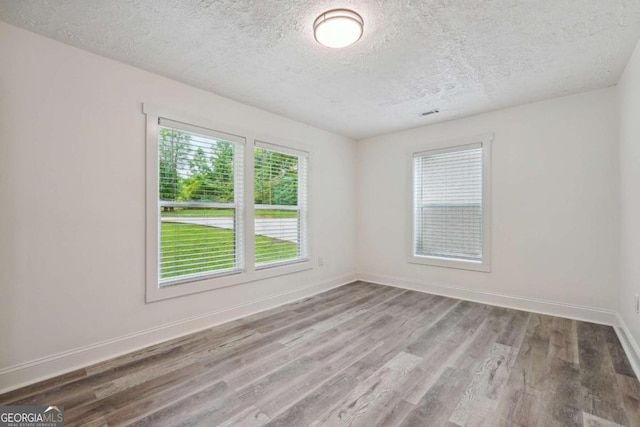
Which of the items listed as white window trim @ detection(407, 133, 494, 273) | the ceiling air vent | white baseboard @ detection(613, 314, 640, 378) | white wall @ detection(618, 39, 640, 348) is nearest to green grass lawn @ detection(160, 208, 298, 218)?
white window trim @ detection(407, 133, 494, 273)

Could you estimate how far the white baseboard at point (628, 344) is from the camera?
7.05ft

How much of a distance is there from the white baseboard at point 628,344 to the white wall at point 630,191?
53 millimetres

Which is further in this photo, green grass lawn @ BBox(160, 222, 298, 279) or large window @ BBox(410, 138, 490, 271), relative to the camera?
large window @ BBox(410, 138, 490, 271)

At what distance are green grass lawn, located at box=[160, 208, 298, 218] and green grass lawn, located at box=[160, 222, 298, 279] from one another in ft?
0.35

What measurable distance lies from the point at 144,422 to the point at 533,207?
13.4 feet

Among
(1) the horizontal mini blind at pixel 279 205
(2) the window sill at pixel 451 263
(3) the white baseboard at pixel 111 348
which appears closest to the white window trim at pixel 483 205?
(2) the window sill at pixel 451 263

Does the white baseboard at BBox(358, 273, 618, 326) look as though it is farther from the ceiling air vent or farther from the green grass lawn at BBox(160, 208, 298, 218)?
the ceiling air vent

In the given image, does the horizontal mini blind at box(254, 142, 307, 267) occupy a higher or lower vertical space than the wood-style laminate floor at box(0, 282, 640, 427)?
higher

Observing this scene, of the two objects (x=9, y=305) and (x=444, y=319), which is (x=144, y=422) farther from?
(x=444, y=319)

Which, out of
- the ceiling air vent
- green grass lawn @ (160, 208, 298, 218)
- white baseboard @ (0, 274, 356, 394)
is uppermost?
the ceiling air vent

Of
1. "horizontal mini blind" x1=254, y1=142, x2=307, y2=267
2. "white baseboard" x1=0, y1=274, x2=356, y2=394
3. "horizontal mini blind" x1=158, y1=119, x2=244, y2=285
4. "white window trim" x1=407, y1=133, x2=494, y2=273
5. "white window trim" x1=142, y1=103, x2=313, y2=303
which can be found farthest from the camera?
"white window trim" x1=407, y1=133, x2=494, y2=273

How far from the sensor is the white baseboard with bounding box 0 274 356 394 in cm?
199

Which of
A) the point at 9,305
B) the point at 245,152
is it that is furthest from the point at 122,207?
the point at 245,152

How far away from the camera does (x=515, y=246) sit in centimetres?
353
